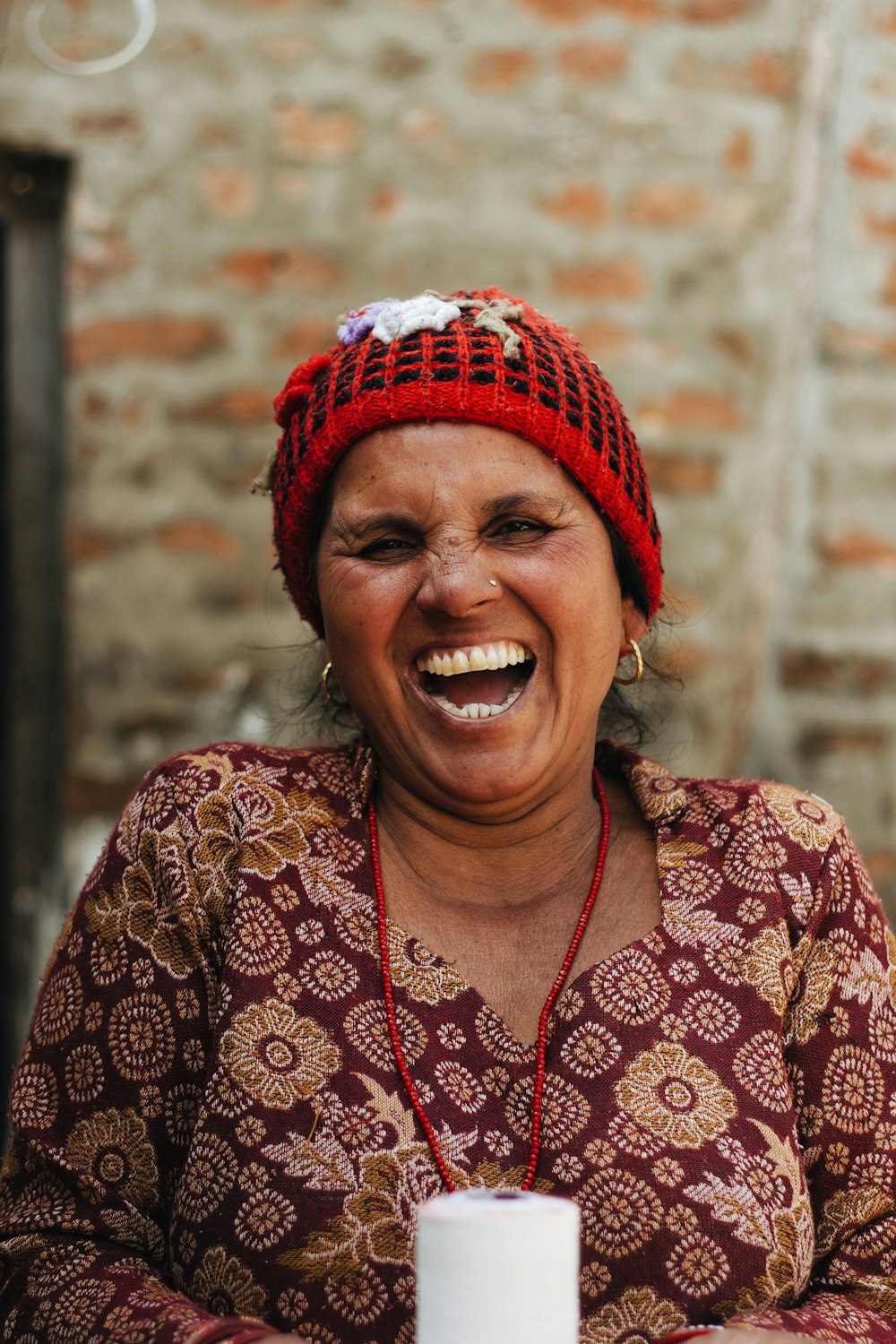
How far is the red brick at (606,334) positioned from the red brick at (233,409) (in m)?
0.77

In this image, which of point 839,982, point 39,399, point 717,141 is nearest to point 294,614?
point 39,399

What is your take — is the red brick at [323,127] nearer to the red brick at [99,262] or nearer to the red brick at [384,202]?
the red brick at [384,202]

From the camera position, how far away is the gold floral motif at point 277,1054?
1722 millimetres

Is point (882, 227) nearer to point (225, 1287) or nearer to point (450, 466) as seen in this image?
point (450, 466)

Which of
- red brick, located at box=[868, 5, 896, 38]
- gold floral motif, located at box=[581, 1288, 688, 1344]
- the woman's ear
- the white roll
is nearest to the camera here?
the white roll

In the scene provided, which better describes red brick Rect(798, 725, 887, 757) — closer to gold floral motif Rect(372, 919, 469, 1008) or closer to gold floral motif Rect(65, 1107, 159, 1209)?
gold floral motif Rect(372, 919, 469, 1008)

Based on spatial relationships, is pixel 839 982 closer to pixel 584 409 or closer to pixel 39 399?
pixel 584 409

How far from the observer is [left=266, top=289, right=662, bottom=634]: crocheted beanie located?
1.88 meters

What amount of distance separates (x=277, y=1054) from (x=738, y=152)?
261 cm

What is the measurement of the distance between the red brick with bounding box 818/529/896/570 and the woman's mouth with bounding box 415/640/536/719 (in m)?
2.25

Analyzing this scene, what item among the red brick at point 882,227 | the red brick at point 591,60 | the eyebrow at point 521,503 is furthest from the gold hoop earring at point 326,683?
the red brick at point 882,227

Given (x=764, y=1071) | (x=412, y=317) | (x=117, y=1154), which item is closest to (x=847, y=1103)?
(x=764, y=1071)

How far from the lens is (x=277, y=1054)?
1.74 m

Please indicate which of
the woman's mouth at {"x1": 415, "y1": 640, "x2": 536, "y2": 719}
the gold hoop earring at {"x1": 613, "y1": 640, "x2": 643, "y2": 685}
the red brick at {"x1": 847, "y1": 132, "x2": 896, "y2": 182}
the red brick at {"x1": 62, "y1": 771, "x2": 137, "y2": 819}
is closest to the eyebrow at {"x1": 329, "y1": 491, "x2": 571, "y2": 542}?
the woman's mouth at {"x1": 415, "y1": 640, "x2": 536, "y2": 719}
